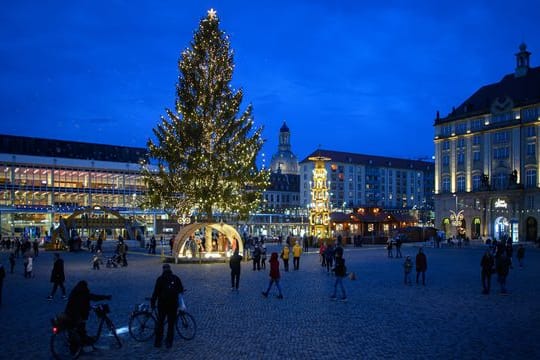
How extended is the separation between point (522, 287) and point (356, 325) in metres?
12.1

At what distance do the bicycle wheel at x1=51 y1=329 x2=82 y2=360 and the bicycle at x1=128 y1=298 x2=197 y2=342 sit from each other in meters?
1.72

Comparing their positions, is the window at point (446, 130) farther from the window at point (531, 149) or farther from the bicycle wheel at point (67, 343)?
the bicycle wheel at point (67, 343)

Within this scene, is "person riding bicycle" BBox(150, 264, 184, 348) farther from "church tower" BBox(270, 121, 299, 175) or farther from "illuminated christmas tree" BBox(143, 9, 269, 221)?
"church tower" BBox(270, 121, 299, 175)

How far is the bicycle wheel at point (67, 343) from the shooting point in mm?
10897

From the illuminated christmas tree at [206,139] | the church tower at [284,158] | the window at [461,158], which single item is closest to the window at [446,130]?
the window at [461,158]

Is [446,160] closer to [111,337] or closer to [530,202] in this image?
[530,202]

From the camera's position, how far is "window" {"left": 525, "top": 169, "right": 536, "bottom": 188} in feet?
242

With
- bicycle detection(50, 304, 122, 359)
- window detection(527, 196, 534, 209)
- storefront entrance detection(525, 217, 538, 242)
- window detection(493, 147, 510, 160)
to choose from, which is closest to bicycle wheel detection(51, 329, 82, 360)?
bicycle detection(50, 304, 122, 359)

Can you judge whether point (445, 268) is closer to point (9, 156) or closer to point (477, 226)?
point (477, 226)

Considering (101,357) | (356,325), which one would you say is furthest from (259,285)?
(101,357)

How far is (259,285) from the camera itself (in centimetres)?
2370

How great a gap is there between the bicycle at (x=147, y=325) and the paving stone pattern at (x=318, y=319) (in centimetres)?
25

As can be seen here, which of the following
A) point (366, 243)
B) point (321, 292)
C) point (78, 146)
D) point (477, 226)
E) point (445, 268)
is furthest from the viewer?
point (78, 146)

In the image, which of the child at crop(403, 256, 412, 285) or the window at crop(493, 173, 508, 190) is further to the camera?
the window at crop(493, 173, 508, 190)
